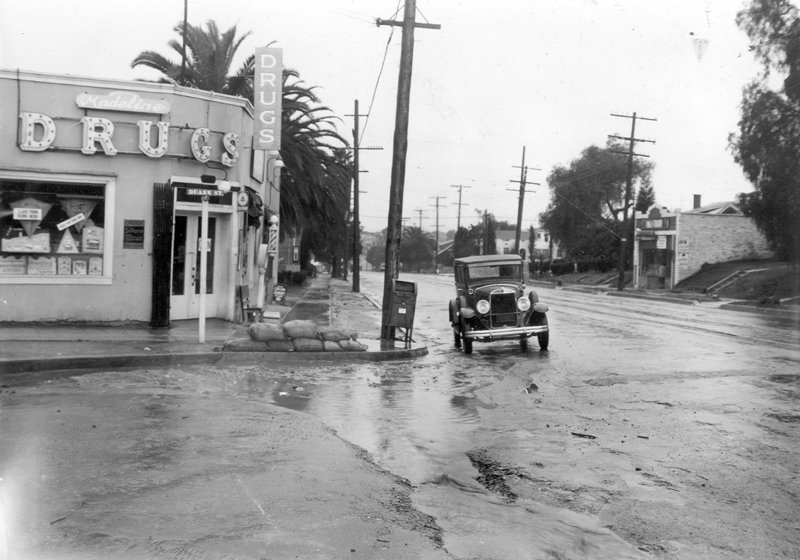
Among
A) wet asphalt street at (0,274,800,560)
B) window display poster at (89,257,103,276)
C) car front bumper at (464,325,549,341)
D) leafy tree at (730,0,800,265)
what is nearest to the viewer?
wet asphalt street at (0,274,800,560)

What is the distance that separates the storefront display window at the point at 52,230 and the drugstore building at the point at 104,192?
0.02 meters

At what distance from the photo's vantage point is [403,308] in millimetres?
15977

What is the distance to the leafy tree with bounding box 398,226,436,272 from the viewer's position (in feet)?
424

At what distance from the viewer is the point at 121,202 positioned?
15.9 m

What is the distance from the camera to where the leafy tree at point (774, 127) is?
34.7 metres

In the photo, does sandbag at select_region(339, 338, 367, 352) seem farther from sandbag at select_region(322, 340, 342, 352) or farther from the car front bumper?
the car front bumper

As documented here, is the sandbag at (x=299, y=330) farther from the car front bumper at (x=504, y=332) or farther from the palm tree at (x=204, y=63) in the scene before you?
the palm tree at (x=204, y=63)

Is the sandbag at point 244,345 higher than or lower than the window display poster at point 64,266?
lower

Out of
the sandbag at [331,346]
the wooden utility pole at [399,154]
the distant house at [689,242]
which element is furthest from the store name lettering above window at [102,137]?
the distant house at [689,242]

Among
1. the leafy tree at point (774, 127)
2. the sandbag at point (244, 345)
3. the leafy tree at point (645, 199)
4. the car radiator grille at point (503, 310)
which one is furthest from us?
the leafy tree at point (645, 199)

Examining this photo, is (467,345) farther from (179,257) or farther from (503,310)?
(179,257)

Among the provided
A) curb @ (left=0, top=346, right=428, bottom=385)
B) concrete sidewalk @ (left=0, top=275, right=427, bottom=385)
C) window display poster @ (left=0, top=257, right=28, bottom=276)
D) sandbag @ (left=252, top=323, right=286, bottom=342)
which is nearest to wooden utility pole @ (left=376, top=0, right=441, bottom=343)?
concrete sidewalk @ (left=0, top=275, right=427, bottom=385)

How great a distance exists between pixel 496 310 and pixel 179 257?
6.94m

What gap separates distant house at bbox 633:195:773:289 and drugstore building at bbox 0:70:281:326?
41166mm
